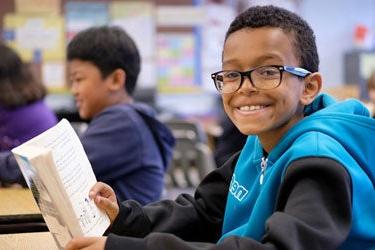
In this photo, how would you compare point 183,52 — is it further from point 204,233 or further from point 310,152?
point 310,152

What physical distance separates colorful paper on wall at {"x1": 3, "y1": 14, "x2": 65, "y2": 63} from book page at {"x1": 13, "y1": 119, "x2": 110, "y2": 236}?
4.06 m

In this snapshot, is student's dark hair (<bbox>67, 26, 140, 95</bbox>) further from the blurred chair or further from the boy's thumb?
the blurred chair

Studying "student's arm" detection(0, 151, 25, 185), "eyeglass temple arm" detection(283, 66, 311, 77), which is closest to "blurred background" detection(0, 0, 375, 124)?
"student's arm" detection(0, 151, 25, 185)

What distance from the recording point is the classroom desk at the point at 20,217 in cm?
129

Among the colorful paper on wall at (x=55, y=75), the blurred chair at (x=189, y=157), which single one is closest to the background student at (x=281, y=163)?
the blurred chair at (x=189, y=157)

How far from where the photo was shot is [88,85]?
6.68 ft

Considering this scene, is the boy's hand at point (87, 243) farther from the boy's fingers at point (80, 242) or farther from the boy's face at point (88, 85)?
the boy's face at point (88, 85)

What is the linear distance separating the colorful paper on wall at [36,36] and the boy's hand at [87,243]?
13.8 feet

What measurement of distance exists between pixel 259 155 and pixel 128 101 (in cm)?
101

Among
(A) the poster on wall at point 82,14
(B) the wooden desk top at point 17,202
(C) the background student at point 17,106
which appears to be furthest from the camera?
(A) the poster on wall at point 82,14

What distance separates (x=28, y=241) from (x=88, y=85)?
88 centimetres

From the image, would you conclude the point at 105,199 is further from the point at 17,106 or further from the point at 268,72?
the point at 17,106

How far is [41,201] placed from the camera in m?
0.98

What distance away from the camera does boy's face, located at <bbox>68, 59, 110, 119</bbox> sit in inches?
80.0
